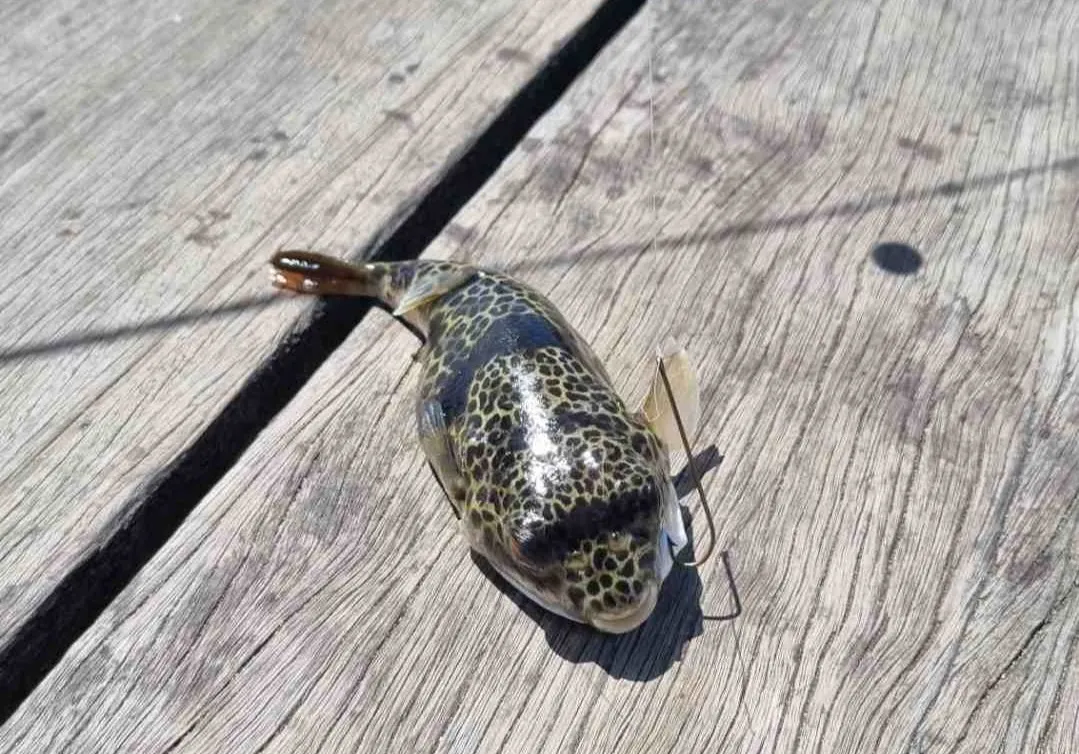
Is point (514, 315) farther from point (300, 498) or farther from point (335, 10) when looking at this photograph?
point (335, 10)

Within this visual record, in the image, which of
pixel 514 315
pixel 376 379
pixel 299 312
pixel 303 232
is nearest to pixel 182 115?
pixel 303 232

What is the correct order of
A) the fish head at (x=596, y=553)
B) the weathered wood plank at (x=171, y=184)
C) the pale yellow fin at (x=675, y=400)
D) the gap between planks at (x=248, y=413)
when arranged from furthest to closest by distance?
the weathered wood plank at (x=171, y=184) < the pale yellow fin at (x=675, y=400) < the gap between planks at (x=248, y=413) < the fish head at (x=596, y=553)

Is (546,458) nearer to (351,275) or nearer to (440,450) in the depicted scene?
(440,450)

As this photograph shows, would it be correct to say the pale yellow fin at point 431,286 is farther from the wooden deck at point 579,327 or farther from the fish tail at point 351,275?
the wooden deck at point 579,327

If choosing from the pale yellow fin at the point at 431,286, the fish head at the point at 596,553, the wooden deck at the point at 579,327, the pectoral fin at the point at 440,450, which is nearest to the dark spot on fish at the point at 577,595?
the fish head at the point at 596,553

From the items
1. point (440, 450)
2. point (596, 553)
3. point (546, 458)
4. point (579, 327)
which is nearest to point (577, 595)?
point (596, 553)

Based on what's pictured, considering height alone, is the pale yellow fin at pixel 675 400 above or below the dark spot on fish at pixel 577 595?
above
